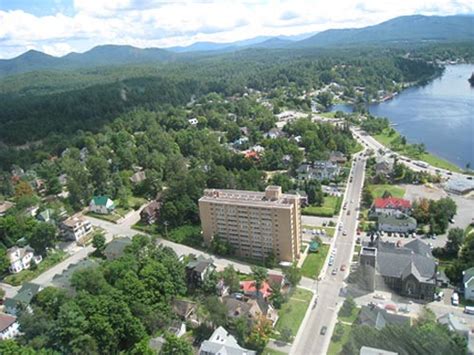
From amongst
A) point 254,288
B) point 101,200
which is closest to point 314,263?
point 254,288

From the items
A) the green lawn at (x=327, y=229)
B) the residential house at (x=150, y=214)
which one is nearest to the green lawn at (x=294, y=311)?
the green lawn at (x=327, y=229)

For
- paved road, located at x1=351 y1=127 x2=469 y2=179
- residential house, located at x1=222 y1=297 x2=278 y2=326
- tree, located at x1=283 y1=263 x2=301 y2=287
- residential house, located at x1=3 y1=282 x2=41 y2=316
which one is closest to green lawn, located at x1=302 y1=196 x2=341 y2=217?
tree, located at x1=283 y1=263 x2=301 y2=287

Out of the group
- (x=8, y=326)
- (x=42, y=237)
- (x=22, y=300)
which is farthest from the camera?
(x=42, y=237)

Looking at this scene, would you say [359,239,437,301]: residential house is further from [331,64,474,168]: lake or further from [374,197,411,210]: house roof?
[331,64,474,168]: lake

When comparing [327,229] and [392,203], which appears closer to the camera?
[327,229]

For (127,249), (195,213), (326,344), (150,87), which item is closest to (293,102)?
(150,87)

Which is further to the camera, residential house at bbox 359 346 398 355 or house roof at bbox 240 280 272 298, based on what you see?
house roof at bbox 240 280 272 298

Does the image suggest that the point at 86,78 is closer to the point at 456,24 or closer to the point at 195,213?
the point at 195,213

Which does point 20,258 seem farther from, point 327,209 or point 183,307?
point 327,209
